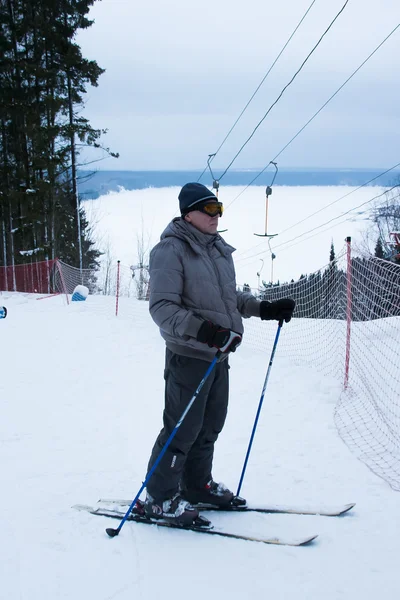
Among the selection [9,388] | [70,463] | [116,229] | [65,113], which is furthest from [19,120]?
[116,229]

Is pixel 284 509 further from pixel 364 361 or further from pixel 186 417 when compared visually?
pixel 364 361

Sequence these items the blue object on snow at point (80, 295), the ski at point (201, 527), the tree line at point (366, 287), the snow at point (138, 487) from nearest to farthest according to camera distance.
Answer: the snow at point (138, 487)
the ski at point (201, 527)
the tree line at point (366, 287)
the blue object on snow at point (80, 295)

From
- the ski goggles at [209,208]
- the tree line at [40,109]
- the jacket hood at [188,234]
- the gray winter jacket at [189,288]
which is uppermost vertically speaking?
the tree line at [40,109]

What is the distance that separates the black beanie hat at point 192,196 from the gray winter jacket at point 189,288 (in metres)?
0.09

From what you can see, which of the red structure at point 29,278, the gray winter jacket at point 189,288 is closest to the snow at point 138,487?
the gray winter jacket at point 189,288

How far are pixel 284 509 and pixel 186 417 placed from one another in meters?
0.87

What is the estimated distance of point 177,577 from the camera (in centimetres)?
222

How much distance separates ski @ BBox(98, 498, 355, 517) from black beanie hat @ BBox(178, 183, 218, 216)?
5.77ft

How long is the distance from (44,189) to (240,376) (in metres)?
15.3

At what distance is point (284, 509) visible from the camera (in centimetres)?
288

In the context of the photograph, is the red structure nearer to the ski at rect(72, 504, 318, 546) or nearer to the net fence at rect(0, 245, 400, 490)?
the net fence at rect(0, 245, 400, 490)

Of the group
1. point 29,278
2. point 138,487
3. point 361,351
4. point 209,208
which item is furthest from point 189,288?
point 29,278

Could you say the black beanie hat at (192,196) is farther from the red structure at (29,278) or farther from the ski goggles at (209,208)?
the red structure at (29,278)

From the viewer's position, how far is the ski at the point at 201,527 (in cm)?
249
